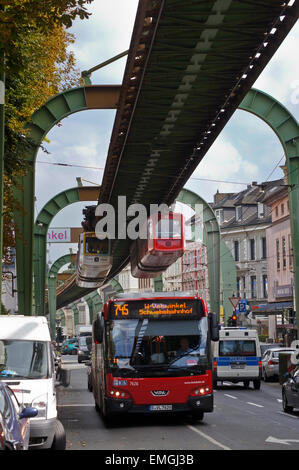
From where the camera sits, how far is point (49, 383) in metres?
13.4

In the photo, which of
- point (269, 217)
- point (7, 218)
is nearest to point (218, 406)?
point (7, 218)

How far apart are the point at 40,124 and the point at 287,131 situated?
27.3 ft

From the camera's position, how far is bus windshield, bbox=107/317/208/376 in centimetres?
1847

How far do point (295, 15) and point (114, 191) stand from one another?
18.0 meters

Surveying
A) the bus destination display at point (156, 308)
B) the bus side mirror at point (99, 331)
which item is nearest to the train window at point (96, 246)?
the bus destination display at point (156, 308)

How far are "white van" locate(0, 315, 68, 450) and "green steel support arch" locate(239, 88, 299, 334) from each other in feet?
51.9

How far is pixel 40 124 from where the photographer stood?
29.3m

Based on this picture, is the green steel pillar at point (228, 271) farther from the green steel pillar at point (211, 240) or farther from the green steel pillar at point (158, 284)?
the green steel pillar at point (211, 240)

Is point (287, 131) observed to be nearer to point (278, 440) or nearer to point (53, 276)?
point (278, 440)

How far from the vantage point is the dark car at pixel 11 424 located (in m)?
8.28

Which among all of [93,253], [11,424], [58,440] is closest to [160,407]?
[58,440]

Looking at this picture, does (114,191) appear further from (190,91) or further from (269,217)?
(269,217)

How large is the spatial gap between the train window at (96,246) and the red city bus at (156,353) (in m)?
26.7

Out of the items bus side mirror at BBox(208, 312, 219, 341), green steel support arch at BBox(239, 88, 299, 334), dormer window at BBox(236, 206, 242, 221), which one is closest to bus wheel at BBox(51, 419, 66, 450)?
bus side mirror at BBox(208, 312, 219, 341)
